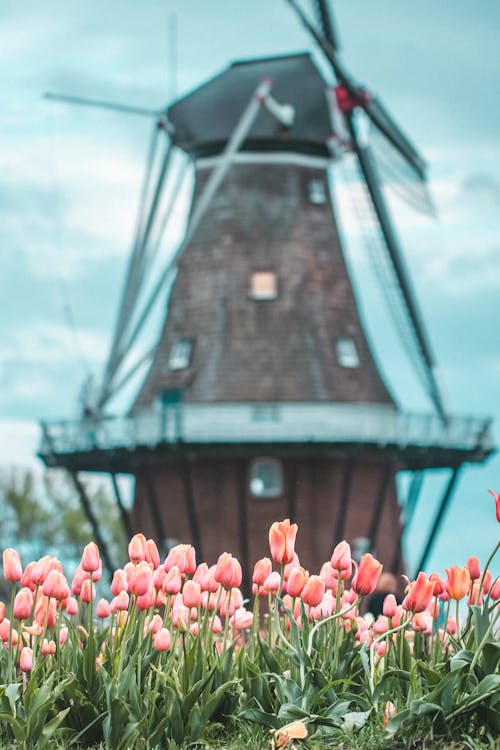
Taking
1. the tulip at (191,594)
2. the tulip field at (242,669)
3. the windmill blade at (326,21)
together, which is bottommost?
the tulip field at (242,669)

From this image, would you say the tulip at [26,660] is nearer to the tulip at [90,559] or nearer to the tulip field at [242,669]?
the tulip field at [242,669]

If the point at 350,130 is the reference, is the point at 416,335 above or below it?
below

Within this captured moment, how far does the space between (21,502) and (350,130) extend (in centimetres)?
1985

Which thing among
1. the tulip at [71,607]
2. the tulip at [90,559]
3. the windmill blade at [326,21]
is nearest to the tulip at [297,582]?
the tulip at [90,559]

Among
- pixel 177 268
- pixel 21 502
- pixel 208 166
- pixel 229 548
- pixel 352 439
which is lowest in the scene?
pixel 21 502

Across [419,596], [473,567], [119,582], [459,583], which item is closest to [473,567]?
[473,567]

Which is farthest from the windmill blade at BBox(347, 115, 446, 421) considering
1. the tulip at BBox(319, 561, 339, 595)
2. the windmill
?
the tulip at BBox(319, 561, 339, 595)

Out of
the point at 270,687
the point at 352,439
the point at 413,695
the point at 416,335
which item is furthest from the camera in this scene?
the point at 416,335

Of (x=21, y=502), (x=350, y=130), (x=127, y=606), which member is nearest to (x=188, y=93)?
(x=350, y=130)

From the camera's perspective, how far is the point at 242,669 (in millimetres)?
6320

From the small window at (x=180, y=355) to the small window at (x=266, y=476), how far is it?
2597 mm

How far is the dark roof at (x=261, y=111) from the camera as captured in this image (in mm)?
30188

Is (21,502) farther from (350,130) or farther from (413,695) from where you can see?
(413,695)

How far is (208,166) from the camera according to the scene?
30672 mm
